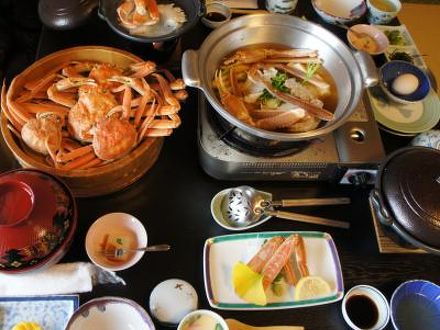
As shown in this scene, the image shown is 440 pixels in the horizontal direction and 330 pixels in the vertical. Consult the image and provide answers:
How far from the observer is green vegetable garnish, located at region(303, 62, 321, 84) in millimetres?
1481

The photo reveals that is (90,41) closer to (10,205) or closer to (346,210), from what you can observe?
(10,205)

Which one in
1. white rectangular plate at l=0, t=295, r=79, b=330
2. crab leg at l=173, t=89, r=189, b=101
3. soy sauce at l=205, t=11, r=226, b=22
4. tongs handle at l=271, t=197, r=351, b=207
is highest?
soy sauce at l=205, t=11, r=226, b=22

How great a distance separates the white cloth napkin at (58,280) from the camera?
121 cm

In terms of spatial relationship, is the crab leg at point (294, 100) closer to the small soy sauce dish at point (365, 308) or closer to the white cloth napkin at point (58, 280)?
the small soy sauce dish at point (365, 308)

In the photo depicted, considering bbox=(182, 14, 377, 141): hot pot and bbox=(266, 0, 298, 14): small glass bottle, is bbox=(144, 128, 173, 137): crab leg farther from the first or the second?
bbox=(266, 0, 298, 14): small glass bottle

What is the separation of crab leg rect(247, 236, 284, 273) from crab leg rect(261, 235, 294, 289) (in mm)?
11

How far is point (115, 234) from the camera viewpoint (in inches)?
51.1

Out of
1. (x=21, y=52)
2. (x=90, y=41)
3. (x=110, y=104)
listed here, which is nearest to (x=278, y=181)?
(x=110, y=104)

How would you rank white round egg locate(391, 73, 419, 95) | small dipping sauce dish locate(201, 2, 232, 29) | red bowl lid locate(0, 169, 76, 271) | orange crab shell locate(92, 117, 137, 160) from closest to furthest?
red bowl lid locate(0, 169, 76, 271) → orange crab shell locate(92, 117, 137, 160) → white round egg locate(391, 73, 419, 95) → small dipping sauce dish locate(201, 2, 232, 29)

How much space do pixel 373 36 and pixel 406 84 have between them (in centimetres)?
33

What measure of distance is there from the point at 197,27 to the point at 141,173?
2.52 feet

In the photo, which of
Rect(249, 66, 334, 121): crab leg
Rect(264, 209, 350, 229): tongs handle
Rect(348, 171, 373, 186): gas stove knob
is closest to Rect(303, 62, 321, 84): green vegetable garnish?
Rect(249, 66, 334, 121): crab leg

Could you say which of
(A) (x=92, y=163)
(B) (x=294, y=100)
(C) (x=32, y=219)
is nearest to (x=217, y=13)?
(B) (x=294, y=100)

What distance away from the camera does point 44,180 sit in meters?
1.21
